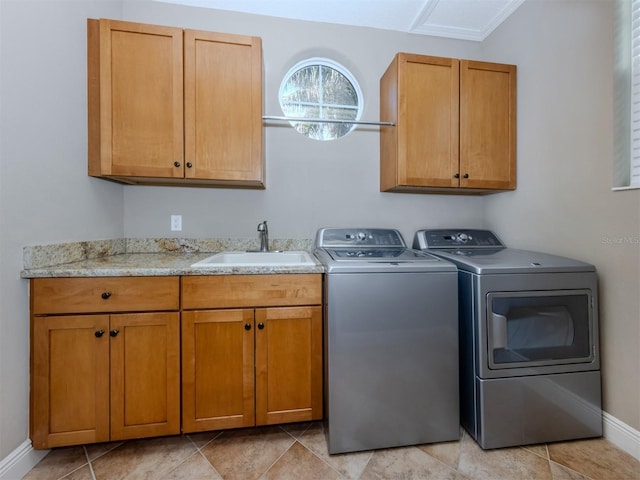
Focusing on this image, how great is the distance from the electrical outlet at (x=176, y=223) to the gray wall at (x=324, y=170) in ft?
0.12

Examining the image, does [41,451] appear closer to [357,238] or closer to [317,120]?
[357,238]

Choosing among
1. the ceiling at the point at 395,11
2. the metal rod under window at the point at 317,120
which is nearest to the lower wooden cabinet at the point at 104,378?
the metal rod under window at the point at 317,120

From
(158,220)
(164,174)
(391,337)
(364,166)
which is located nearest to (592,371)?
(391,337)

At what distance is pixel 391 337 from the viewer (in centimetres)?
140

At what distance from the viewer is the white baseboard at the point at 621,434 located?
4.40 ft

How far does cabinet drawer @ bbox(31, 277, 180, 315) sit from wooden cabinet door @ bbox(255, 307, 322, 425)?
46cm

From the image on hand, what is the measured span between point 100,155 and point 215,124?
65 cm

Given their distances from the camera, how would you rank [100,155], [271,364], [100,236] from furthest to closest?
[100,236], [100,155], [271,364]

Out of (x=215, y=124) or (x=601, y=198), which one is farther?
(x=215, y=124)

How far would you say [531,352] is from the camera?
1.44 metres

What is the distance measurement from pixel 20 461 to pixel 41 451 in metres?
0.11

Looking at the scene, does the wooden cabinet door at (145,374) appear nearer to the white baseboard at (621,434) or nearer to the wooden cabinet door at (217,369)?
the wooden cabinet door at (217,369)

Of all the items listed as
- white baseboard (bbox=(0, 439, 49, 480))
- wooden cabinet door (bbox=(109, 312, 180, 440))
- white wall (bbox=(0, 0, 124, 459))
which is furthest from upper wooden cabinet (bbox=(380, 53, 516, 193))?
white baseboard (bbox=(0, 439, 49, 480))

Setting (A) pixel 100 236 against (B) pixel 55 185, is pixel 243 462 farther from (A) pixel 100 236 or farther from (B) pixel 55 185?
(B) pixel 55 185
